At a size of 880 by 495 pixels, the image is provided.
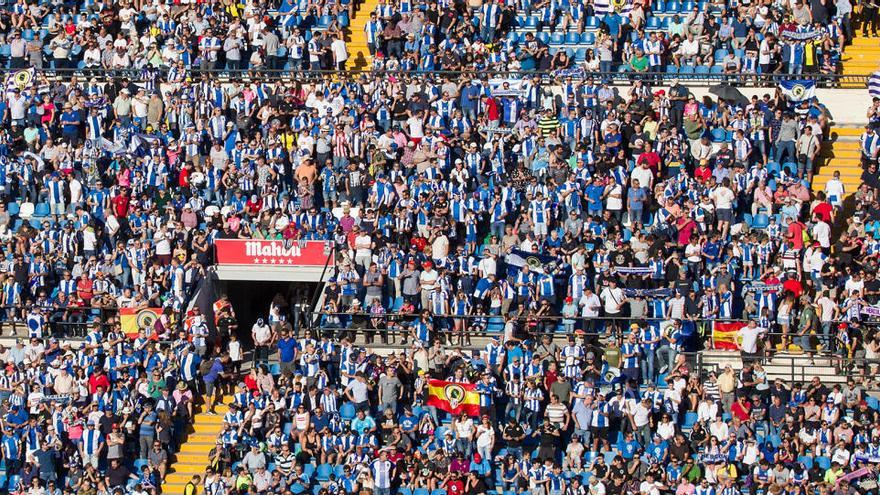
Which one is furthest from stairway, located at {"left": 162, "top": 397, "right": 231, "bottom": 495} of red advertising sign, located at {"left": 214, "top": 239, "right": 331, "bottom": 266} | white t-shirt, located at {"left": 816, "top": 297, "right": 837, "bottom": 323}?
white t-shirt, located at {"left": 816, "top": 297, "right": 837, "bottom": 323}

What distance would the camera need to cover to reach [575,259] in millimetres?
38219

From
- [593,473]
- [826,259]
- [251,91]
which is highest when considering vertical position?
[251,91]

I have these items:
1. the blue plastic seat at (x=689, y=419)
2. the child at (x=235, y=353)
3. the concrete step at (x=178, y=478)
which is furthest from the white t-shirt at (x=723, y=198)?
the concrete step at (x=178, y=478)

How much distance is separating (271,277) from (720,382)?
30.1 ft

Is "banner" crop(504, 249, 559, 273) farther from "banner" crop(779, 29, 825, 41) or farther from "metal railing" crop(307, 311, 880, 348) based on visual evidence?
"banner" crop(779, 29, 825, 41)

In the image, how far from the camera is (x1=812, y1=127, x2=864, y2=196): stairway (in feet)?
134

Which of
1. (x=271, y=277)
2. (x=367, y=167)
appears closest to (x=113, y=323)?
(x=271, y=277)

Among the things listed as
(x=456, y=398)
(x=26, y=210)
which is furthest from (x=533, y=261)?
(x=26, y=210)

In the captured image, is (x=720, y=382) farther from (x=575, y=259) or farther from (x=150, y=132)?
(x=150, y=132)

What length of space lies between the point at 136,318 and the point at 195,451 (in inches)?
110

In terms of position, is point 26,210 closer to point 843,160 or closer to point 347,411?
point 347,411

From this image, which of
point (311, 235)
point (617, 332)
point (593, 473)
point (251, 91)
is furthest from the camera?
point (251, 91)

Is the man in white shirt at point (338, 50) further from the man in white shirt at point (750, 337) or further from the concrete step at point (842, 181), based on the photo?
the man in white shirt at point (750, 337)

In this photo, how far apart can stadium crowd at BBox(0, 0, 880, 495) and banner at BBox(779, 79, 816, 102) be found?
153 millimetres
